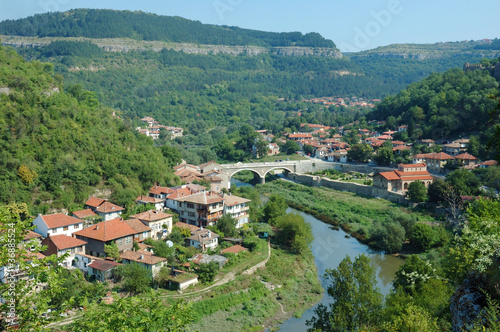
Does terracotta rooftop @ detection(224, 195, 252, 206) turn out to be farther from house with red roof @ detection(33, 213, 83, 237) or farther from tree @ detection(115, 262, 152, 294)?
tree @ detection(115, 262, 152, 294)

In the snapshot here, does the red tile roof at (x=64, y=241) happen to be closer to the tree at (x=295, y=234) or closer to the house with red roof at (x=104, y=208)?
the house with red roof at (x=104, y=208)

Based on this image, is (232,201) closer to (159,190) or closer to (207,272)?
(159,190)

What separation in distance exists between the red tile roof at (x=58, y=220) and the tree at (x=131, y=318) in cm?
1568

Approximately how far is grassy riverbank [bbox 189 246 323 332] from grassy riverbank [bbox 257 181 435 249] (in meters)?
7.61

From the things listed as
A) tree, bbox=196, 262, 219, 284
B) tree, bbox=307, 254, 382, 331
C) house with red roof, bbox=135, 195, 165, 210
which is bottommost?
tree, bbox=196, 262, 219, 284

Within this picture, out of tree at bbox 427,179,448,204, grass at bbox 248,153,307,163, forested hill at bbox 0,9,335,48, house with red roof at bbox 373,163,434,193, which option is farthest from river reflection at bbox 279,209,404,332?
forested hill at bbox 0,9,335,48

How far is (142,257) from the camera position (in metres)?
19.8

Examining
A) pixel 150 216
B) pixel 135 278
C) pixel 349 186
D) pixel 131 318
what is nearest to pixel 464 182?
pixel 349 186

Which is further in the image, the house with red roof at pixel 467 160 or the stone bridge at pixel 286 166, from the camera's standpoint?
the stone bridge at pixel 286 166

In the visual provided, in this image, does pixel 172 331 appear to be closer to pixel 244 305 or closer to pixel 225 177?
pixel 244 305

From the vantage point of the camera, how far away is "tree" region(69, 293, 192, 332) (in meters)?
6.48

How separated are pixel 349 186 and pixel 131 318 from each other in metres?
35.4

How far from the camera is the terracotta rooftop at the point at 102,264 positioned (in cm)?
1860

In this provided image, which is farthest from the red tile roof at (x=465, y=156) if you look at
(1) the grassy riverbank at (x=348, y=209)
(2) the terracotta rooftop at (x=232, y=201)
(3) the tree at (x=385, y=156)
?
(2) the terracotta rooftop at (x=232, y=201)
